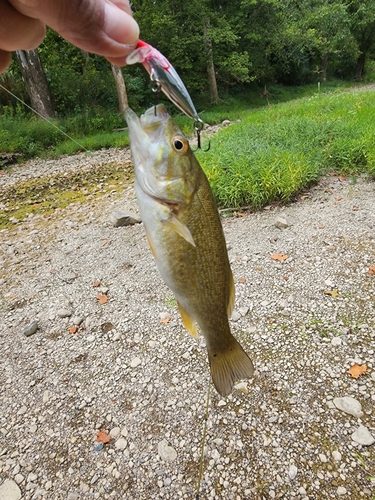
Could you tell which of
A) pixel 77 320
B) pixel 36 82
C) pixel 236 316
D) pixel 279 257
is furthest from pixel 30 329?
pixel 36 82

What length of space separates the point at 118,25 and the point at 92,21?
0.32ft

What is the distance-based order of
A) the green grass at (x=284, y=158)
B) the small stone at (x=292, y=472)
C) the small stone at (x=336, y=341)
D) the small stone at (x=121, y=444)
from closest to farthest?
the small stone at (x=292, y=472) → the small stone at (x=121, y=444) → the small stone at (x=336, y=341) → the green grass at (x=284, y=158)

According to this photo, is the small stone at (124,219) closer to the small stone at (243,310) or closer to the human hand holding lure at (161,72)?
the small stone at (243,310)

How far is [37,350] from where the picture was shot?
361cm

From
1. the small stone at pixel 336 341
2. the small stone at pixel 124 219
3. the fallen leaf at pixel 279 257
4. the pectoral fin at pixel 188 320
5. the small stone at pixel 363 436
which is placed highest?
the pectoral fin at pixel 188 320

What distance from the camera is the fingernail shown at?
4.44 ft

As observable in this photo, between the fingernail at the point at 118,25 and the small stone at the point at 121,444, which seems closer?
the fingernail at the point at 118,25

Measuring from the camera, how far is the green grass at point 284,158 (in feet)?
18.2

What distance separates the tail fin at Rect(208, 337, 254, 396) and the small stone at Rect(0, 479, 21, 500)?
179 cm

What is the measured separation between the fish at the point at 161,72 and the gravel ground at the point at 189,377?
2.25 meters

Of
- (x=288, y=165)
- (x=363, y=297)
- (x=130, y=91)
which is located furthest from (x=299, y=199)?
(x=130, y=91)

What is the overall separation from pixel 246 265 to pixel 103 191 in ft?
15.5

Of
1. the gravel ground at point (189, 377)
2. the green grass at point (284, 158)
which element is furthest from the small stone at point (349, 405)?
the green grass at point (284, 158)

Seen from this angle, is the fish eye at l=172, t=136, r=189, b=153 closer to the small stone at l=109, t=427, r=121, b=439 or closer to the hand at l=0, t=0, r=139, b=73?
the hand at l=0, t=0, r=139, b=73
